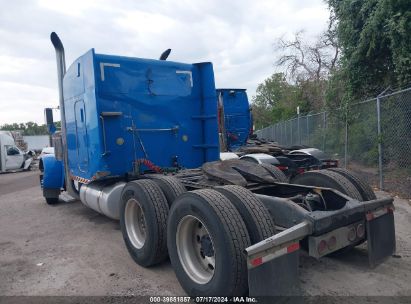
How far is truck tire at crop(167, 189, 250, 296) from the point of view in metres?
3.08

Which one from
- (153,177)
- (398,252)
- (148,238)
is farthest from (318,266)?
(153,177)

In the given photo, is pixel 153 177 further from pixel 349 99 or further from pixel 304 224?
pixel 349 99

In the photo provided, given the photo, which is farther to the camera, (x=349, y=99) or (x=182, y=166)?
(x=349, y=99)

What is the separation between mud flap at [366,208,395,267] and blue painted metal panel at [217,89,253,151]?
8.52m

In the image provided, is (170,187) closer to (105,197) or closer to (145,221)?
(145,221)

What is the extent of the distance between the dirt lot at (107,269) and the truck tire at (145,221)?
0.20 metres

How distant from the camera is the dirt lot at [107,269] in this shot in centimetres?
383

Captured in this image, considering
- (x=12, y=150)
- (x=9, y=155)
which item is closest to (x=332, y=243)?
(x=9, y=155)

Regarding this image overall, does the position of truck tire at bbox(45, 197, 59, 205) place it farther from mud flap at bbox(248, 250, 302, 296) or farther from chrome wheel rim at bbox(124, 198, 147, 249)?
mud flap at bbox(248, 250, 302, 296)

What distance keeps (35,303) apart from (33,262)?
143 cm

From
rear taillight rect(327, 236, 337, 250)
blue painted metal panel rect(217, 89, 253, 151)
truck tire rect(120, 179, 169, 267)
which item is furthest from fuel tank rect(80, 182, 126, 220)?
blue painted metal panel rect(217, 89, 253, 151)

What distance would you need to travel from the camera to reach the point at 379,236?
3.72 metres

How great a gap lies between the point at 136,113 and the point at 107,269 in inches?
109

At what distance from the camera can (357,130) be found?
10.9 metres
